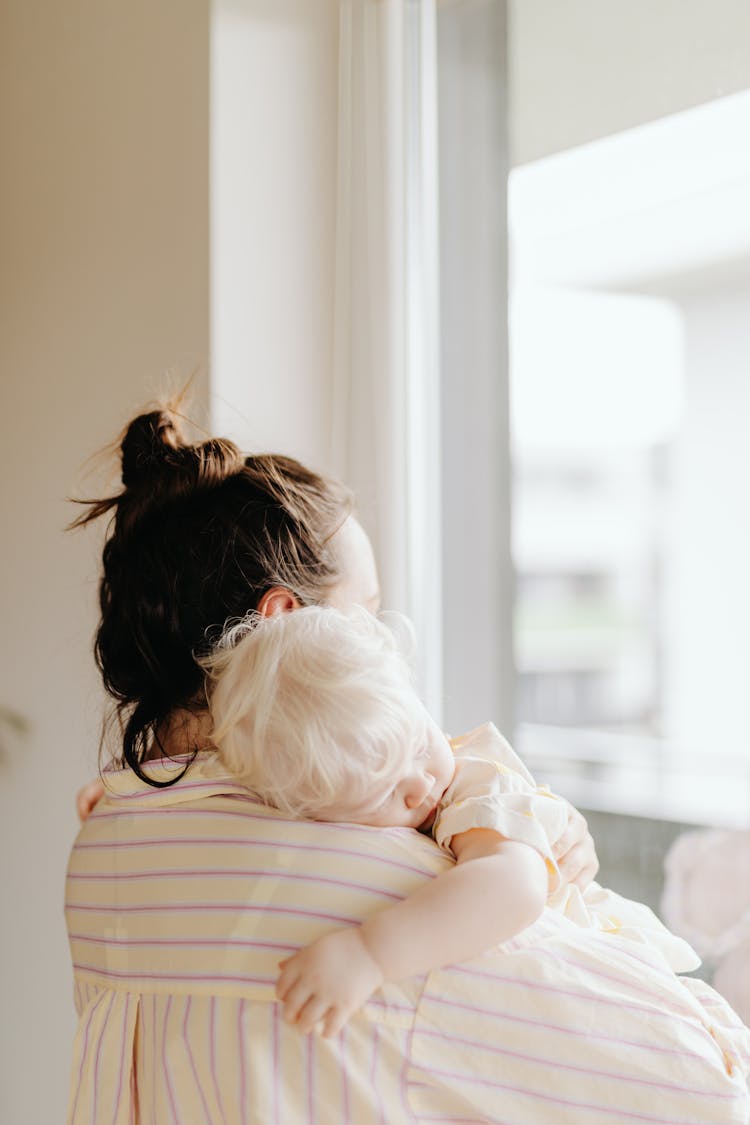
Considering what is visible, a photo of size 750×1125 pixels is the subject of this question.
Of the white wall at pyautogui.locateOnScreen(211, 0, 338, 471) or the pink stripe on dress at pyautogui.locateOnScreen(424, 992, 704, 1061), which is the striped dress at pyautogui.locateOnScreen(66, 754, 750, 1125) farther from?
the white wall at pyautogui.locateOnScreen(211, 0, 338, 471)

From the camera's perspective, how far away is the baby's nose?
3.11 feet

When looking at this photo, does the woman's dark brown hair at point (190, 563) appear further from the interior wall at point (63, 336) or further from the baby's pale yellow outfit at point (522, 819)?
the interior wall at point (63, 336)

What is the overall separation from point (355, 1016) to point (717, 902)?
74 cm

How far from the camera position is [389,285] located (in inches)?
66.5

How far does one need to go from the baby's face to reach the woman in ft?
0.09

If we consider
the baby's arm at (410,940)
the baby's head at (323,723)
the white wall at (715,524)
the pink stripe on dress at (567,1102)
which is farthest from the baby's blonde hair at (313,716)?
the white wall at (715,524)

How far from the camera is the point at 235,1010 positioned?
2.90 ft

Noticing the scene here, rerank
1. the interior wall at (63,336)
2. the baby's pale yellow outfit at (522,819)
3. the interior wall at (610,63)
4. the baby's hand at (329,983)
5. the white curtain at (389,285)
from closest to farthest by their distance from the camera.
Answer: the baby's hand at (329,983) < the baby's pale yellow outfit at (522,819) < the interior wall at (610,63) < the white curtain at (389,285) < the interior wall at (63,336)

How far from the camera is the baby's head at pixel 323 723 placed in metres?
0.89

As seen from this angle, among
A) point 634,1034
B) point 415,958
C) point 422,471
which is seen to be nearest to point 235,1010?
point 415,958

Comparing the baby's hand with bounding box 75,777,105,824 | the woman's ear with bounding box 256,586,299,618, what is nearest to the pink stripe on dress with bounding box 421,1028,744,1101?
the woman's ear with bounding box 256,586,299,618

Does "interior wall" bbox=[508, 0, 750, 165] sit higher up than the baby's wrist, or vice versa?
"interior wall" bbox=[508, 0, 750, 165]

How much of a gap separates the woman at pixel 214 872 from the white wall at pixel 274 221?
0.56 m

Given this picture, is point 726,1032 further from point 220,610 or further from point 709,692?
point 709,692
